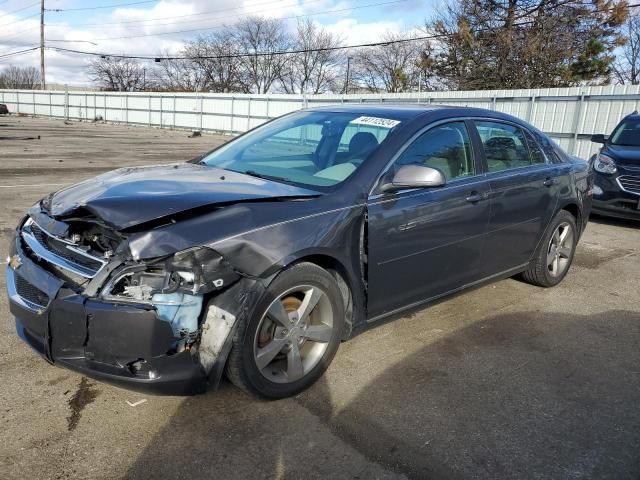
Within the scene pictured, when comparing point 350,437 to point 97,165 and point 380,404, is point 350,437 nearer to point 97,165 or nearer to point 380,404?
point 380,404

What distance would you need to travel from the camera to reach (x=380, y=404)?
302 centimetres

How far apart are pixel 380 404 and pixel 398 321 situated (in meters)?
1.26

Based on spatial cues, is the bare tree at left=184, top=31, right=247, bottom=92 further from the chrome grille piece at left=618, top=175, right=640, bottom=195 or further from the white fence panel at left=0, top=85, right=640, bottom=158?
the chrome grille piece at left=618, top=175, right=640, bottom=195

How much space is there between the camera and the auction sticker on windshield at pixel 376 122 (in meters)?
3.66

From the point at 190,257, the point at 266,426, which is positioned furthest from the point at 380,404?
the point at 190,257

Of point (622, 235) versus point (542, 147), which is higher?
point (542, 147)

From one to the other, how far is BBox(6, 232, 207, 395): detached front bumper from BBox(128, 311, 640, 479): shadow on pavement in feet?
1.16

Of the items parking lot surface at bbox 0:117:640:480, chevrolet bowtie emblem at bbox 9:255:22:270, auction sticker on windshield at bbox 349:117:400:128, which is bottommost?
parking lot surface at bbox 0:117:640:480

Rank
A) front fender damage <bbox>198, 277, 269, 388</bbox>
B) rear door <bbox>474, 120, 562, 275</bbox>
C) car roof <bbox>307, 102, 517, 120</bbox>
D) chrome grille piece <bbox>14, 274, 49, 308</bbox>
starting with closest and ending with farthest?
front fender damage <bbox>198, 277, 269, 388</bbox> < chrome grille piece <bbox>14, 274, 49, 308</bbox> < car roof <bbox>307, 102, 517, 120</bbox> < rear door <bbox>474, 120, 562, 275</bbox>

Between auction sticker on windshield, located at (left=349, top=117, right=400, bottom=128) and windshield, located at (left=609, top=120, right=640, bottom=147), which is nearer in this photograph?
auction sticker on windshield, located at (left=349, top=117, right=400, bottom=128)

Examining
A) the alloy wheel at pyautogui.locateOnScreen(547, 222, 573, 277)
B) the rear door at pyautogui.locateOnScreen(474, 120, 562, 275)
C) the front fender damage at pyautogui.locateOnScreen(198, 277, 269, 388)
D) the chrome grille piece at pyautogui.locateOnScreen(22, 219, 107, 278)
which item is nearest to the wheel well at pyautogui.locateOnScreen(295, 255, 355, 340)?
the front fender damage at pyautogui.locateOnScreen(198, 277, 269, 388)

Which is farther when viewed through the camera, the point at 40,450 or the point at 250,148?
the point at 250,148

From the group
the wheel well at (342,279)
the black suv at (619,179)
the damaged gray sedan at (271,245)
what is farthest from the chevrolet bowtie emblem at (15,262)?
the black suv at (619,179)

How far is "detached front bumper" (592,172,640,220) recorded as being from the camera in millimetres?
8078
